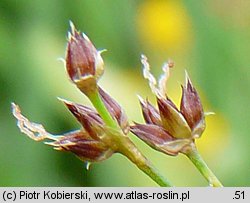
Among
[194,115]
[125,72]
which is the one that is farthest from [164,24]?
[194,115]

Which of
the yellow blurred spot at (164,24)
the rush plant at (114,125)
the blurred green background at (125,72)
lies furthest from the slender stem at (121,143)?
the yellow blurred spot at (164,24)

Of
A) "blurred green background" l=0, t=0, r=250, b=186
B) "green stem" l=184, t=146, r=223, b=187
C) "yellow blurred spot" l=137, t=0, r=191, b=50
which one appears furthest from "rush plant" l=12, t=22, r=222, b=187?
"yellow blurred spot" l=137, t=0, r=191, b=50

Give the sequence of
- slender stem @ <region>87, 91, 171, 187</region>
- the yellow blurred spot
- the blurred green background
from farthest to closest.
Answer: the yellow blurred spot → the blurred green background → slender stem @ <region>87, 91, 171, 187</region>

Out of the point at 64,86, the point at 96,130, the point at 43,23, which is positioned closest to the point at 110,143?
the point at 96,130

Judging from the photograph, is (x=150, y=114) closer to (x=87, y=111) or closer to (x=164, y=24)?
(x=87, y=111)

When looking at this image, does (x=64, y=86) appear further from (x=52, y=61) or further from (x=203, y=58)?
(x=203, y=58)

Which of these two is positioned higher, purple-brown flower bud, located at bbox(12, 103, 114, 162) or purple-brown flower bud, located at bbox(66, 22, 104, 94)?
purple-brown flower bud, located at bbox(66, 22, 104, 94)

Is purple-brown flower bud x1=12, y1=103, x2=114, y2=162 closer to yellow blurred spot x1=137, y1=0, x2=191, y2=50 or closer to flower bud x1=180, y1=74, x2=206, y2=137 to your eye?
flower bud x1=180, y1=74, x2=206, y2=137
